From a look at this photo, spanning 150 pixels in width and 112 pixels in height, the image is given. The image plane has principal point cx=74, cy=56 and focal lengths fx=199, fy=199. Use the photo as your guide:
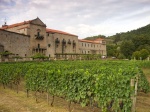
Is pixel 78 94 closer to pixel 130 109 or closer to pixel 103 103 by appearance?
pixel 103 103

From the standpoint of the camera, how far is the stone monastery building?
41.9 m

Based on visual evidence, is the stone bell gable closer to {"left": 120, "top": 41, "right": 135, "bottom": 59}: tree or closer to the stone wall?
the stone wall

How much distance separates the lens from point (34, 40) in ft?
161

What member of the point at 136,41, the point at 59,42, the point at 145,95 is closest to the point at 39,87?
the point at 145,95

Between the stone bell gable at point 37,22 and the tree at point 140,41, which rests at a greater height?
the stone bell gable at point 37,22

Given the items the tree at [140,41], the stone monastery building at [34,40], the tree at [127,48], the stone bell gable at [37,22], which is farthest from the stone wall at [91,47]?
the stone bell gable at [37,22]

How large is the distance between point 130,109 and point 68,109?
3.02m

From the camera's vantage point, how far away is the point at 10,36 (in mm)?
41875

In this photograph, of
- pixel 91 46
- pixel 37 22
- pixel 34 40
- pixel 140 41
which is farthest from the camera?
pixel 140 41

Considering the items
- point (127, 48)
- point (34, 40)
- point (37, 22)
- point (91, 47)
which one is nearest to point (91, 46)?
point (91, 47)

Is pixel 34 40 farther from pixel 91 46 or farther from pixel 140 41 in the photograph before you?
pixel 140 41

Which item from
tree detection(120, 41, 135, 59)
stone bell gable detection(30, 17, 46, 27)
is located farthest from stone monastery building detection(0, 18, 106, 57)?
tree detection(120, 41, 135, 59)

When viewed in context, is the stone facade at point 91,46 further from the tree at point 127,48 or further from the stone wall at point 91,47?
the tree at point 127,48

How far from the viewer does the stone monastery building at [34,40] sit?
137 feet
